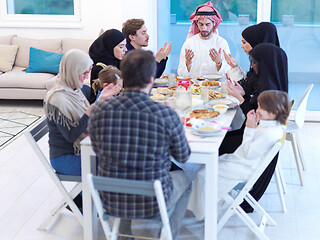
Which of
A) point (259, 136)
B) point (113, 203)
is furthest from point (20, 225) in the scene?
point (259, 136)

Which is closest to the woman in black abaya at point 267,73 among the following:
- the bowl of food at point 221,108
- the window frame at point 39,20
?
the bowl of food at point 221,108

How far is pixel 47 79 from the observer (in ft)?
20.7

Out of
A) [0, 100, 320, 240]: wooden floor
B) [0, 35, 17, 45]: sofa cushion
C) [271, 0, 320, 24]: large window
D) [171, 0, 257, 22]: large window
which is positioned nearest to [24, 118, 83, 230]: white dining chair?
[0, 100, 320, 240]: wooden floor

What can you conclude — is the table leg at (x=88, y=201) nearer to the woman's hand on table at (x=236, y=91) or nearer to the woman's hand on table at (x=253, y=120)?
the woman's hand on table at (x=253, y=120)

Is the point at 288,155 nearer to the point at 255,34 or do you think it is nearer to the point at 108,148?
the point at 255,34

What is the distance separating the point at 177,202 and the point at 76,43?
165 inches

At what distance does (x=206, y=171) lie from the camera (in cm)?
279

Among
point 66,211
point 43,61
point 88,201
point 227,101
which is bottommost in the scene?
point 66,211

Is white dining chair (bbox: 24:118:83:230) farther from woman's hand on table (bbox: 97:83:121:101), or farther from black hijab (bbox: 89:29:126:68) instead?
black hijab (bbox: 89:29:126:68)

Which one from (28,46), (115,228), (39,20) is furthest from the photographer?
(39,20)

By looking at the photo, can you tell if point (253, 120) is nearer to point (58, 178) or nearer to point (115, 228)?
point (115, 228)

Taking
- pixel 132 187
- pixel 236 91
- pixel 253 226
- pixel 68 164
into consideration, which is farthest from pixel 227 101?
pixel 132 187

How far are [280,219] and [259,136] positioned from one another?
0.80 m

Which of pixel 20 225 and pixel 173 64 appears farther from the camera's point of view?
pixel 173 64
